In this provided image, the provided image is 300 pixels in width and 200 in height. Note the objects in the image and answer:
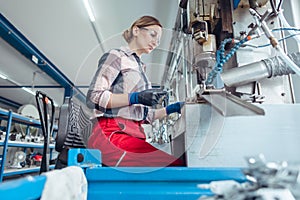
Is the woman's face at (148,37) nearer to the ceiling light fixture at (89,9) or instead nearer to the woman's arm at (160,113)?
the woman's arm at (160,113)

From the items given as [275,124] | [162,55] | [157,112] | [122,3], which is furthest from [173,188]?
[122,3]

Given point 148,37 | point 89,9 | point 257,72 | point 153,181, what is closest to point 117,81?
point 148,37

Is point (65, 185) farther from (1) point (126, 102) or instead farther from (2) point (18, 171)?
(2) point (18, 171)

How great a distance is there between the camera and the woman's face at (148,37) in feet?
2.85

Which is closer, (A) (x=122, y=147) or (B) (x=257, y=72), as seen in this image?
(A) (x=122, y=147)

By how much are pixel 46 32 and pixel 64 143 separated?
2.85m

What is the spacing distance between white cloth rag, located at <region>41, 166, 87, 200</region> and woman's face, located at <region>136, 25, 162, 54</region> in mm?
571

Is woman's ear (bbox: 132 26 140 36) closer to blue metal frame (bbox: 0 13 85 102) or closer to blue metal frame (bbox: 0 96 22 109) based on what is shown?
blue metal frame (bbox: 0 13 85 102)

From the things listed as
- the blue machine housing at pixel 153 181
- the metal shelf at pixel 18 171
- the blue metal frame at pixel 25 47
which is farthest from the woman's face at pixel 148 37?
the metal shelf at pixel 18 171

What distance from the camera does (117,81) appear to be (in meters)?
0.82

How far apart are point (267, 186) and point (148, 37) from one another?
2.30ft

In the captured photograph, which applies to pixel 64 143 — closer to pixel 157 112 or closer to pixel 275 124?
pixel 157 112

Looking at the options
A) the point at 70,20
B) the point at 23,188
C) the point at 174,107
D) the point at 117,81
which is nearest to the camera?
the point at 23,188

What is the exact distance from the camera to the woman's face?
2.85 feet
